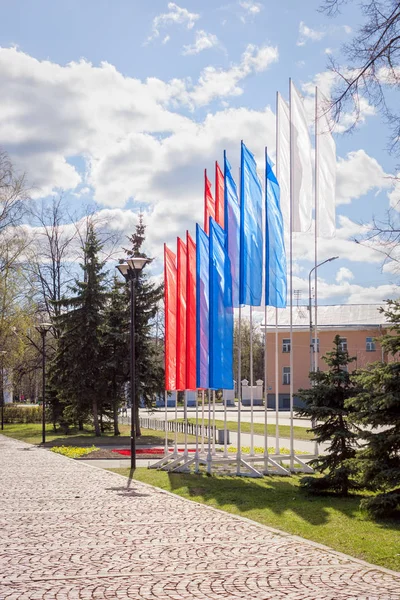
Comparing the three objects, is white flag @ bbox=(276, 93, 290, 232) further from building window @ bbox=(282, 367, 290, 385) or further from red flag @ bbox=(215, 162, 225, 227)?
building window @ bbox=(282, 367, 290, 385)

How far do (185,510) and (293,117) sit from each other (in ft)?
34.6

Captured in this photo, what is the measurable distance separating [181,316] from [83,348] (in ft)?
61.0

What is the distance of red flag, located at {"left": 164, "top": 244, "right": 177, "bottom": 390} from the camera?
2128 centimetres

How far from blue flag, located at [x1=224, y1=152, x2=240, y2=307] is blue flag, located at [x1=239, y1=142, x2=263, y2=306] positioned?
2.50 feet

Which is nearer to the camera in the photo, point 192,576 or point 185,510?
point 192,576

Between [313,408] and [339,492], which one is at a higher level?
[313,408]

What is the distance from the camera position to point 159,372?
36.5 m

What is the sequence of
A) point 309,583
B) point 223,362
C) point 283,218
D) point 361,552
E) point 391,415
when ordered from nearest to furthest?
point 309,583, point 361,552, point 391,415, point 223,362, point 283,218

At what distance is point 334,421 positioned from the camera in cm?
1403

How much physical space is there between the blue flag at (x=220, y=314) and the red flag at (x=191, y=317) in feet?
6.00

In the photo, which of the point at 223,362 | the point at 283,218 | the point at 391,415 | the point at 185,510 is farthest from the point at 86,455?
the point at 391,415

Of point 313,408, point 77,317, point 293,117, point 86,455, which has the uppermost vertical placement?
point 293,117

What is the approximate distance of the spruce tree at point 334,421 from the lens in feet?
45.1

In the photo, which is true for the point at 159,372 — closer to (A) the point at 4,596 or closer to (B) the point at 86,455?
(B) the point at 86,455
